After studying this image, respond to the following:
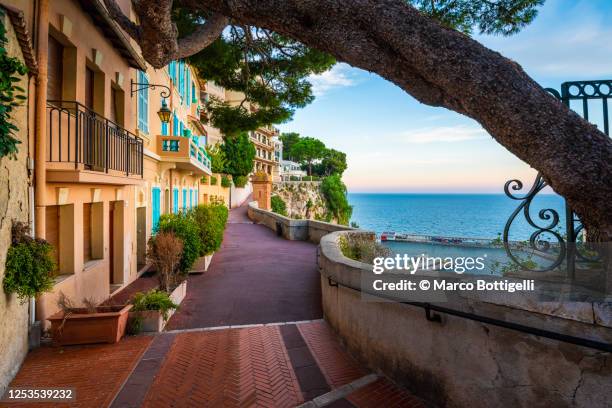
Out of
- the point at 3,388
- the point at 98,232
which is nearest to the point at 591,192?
the point at 3,388

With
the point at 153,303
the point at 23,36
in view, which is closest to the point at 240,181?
the point at 153,303

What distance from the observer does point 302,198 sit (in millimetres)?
A: 53438

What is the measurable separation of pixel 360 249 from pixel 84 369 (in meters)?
5.87

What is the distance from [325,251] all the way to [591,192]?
401cm

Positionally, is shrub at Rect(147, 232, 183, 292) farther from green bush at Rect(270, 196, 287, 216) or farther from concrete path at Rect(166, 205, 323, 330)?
green bush at Rect(270, 196, 287, 216)

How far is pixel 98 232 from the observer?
24.8 ft

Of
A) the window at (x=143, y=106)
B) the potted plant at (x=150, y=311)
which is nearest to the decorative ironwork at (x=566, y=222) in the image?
the potted plant at (x=150, y=311)

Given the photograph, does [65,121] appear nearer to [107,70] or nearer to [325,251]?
[107,70]

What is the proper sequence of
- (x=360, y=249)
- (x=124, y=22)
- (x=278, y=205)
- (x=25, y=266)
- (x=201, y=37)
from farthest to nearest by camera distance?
(x=278, y=205), (x=360, y=249), (x=201, y=37), (x=124, y=22), (x=25, y=266)

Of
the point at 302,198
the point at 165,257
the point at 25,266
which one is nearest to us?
the point at 25,266

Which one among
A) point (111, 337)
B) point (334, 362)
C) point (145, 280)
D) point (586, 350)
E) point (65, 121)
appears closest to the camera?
point (586, 350)

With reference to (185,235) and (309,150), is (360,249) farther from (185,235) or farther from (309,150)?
(309,150)

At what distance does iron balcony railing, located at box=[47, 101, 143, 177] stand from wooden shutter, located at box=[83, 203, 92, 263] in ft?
3.78

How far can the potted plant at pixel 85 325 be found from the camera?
5.19 meters
